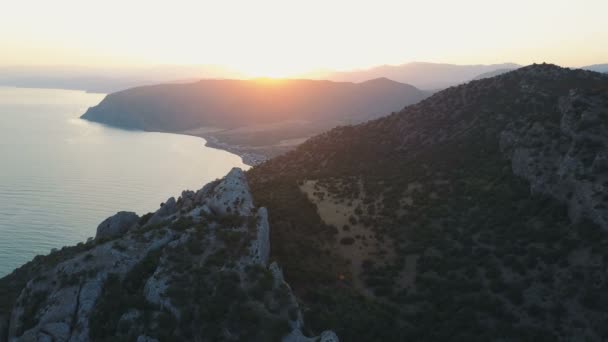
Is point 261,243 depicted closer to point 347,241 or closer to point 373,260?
point 373,260

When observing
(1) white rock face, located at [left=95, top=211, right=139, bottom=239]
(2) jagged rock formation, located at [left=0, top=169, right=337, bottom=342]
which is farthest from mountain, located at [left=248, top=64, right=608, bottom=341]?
(1) white rock face, located at [left=95, top=211, right=139, bottom=239]

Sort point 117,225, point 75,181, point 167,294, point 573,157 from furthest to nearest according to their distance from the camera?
point 75,181 → point 117,225 → point 573,157 → point 167,294

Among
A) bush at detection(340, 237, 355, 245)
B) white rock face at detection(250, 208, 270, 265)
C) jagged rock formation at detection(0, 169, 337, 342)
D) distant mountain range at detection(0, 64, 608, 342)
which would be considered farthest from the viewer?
bush at detection(340, 237, 355, 245)

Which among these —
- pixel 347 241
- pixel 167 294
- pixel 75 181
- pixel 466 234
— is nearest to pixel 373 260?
pixel 347 241

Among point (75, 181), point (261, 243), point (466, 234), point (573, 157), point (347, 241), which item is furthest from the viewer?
point (75, 181)

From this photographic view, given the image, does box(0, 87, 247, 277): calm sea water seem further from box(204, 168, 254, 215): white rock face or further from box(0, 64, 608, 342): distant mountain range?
box(204, 168, 254, 215): white rock face

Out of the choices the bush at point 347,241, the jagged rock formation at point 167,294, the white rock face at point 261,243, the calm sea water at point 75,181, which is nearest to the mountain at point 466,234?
the bush at point 347,241
